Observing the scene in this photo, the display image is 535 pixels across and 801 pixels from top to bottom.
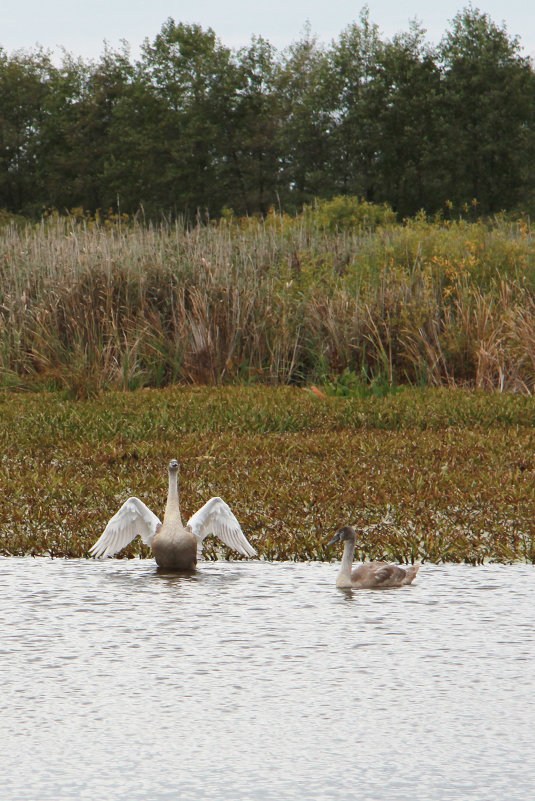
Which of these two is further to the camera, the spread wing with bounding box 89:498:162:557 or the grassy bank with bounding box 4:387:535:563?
the grassy bank with bounding box 4:387:535:563

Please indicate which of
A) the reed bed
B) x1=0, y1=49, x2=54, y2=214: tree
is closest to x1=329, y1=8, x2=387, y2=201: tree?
x1=0, y1=49, x2=54, y2=214: tree

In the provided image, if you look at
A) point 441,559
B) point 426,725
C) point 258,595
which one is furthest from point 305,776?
point 441,559

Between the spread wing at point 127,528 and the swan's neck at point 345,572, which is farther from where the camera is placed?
the spread wing at point 127,528

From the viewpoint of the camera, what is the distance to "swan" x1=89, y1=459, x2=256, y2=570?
640cm

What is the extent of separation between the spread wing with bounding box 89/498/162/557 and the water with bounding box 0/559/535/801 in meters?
0.18

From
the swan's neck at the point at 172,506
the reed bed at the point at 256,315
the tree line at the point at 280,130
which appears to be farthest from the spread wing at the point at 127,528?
the tree line at the point at 280,130

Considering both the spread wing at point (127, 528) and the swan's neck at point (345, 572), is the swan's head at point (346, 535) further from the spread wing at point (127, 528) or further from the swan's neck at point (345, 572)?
the spread wing at point (127, 528)

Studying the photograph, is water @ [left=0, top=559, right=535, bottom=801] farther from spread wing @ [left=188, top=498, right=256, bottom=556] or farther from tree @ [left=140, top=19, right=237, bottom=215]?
tree @ [left=140, top=19, right=237, bottom=215]

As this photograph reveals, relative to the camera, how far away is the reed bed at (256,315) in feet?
52.0

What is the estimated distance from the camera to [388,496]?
881 cm

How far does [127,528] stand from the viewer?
21.8ft

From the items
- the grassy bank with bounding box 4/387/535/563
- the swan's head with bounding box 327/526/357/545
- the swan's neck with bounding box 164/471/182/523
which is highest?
the swan's neck with bounding box 164/471/182/523

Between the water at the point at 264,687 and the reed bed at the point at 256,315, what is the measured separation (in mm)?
9058

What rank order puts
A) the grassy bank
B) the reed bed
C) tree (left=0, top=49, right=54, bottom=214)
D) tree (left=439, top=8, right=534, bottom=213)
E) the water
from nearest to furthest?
1. the water
2. the grassy bank
3. the reed bed
4. tree (left=439, top=8, right=534, bottom=213)
5. tree (left=0, top=49, right=54, bottom=214)
